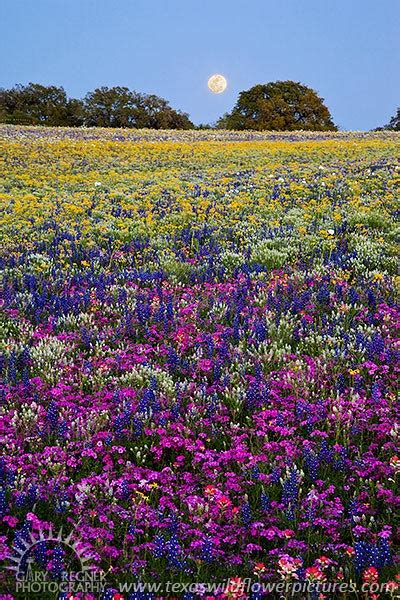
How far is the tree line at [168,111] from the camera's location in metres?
68.5

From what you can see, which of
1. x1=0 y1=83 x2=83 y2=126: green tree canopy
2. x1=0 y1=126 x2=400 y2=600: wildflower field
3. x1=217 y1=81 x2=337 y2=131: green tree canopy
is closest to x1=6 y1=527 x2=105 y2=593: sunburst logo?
x1=0 y1=126 x2=400 y2=600: wildflower field

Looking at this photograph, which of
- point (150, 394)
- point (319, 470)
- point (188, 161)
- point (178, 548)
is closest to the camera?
point (178, 548)

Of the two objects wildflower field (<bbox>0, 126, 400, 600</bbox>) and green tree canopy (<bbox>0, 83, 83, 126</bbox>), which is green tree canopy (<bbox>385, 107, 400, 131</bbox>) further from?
wildflower field (<bbox>0, 126, 400, 600</bbox>)

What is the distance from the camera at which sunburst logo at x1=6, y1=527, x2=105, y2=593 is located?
3383mm

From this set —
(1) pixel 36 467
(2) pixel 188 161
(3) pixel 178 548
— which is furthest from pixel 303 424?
(2) pixel 188 161

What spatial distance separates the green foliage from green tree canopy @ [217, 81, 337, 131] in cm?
923

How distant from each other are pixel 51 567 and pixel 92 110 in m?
74.1

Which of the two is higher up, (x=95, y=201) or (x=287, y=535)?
(x=95, y=201)

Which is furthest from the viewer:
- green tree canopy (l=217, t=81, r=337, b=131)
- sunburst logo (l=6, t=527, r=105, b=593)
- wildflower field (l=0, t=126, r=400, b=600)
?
green tree canopy (l=217, t=81, r=337, b=131)

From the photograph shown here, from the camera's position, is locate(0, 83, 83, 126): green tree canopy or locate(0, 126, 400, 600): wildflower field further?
locate(0, 83, 83, 126): green tree canopy

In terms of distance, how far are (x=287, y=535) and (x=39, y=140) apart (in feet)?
113

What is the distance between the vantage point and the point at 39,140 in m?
34.1

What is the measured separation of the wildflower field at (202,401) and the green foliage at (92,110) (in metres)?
61.9

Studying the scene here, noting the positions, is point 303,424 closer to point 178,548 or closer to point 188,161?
point 178,548
